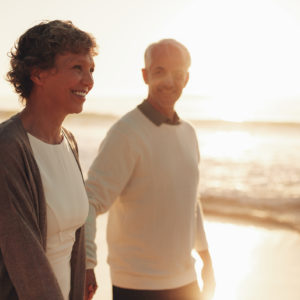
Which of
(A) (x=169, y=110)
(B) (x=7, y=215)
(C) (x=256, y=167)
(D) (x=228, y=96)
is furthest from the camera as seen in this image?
(D) (x=228, y=96)

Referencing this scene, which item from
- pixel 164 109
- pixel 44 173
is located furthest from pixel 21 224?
pixel 164 109

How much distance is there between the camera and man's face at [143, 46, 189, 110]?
2.37m

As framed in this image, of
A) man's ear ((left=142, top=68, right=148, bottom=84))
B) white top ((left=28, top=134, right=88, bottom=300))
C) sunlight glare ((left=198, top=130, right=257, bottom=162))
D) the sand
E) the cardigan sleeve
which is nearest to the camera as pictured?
the cardigan sleeve

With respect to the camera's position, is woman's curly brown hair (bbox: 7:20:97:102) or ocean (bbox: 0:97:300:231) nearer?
woman's curly brown hair (bbox: 7:20:97:102)

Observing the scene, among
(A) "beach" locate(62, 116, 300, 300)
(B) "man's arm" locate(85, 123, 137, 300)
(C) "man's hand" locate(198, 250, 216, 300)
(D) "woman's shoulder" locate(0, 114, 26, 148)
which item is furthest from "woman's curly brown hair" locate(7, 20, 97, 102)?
(A) "beach" locate(62, 116, 300, 300)

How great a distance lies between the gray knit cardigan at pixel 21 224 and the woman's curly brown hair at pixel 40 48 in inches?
7.4

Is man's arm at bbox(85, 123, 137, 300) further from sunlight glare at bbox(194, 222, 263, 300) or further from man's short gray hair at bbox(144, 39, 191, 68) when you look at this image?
sunlight glare at bbox(194, 222, 263, 300)

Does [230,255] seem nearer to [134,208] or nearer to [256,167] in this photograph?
[134,208]

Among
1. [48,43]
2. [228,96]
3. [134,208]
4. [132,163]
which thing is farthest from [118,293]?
[228,96]

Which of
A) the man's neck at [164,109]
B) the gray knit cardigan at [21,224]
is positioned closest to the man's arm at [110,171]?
the man's neck at [164,109]

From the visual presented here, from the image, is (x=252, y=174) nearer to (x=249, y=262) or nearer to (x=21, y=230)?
(x=249, y=262)

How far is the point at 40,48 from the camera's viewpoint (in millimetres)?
1543

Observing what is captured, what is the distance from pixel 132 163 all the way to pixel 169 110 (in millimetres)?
369

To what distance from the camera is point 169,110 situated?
2408mm
